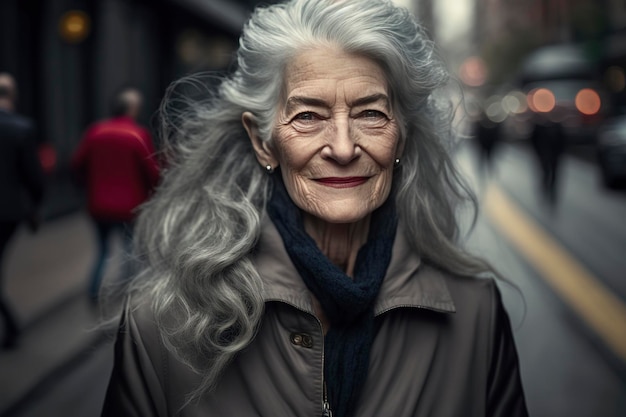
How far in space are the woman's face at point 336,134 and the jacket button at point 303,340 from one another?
0.27 metres

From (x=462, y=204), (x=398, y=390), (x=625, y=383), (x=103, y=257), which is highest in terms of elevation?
(x=462, y=204)

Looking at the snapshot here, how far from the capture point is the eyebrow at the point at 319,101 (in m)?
1.91

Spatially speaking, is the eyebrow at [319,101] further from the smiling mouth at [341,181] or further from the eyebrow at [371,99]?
the smiling mouth at [341,181]

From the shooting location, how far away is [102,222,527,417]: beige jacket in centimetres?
186

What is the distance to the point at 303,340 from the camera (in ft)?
6.12

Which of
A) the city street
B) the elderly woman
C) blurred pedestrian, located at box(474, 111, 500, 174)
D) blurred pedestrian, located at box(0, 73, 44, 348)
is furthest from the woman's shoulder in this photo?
blurred pedestrian, located at box(474, 111, 500, 174)

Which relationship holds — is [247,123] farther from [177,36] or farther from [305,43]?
[177,36]

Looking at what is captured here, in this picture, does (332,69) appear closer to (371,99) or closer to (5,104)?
(371,99)

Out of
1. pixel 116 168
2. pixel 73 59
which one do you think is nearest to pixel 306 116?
pixel 116 168

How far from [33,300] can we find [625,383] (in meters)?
5.04

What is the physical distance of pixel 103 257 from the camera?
743 centimetres

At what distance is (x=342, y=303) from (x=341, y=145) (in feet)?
1.13

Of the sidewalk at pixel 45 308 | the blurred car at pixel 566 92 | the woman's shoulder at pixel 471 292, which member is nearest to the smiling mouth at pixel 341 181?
the woman's shoulder at pixel 471 292

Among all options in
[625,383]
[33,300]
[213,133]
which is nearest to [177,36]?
[33,300]
